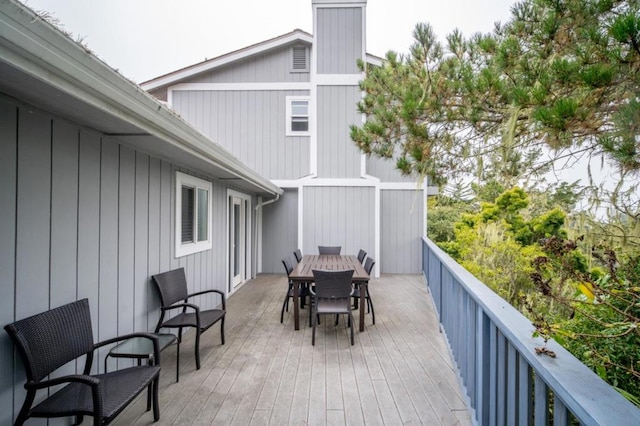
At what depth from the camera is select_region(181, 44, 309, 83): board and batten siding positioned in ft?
25.4

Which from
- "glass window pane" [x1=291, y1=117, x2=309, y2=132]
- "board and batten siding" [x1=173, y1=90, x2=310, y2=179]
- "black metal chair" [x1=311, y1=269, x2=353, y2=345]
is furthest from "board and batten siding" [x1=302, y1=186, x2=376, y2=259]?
"black metal chair" [x1=311, y1=269, x2=353, y2=345]

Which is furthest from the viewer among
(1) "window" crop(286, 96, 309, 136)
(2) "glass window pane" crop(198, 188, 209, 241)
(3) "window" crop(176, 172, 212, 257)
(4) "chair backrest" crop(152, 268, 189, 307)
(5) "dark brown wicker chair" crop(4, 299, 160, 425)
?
(1) "window" crop(286, 96, 309, 136)

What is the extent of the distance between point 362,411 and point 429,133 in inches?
91.7

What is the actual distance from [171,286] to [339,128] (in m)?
5.46

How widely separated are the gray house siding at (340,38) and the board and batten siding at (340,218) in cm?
302

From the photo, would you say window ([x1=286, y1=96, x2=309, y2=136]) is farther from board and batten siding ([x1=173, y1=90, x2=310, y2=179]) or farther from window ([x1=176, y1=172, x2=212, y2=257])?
window ([x1=176, y1=172, x2=212, y2=257])

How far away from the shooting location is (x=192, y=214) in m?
4.05

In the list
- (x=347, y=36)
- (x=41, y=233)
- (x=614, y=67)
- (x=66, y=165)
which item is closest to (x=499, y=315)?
(x=614, y=67)

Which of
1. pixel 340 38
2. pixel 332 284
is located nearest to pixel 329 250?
pixel 332 284

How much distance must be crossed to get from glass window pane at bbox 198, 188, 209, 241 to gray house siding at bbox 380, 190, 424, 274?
4557 millimetres

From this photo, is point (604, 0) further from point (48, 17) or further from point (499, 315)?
point (48, 17)

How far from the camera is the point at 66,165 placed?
2.04 meters

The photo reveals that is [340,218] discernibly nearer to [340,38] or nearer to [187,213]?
[187,213]

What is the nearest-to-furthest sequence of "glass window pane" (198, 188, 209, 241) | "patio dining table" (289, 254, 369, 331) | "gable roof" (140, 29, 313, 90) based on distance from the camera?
1. "patio dining table" (289, 254, 369, 331)
2. "glass window pane" (198, 188, 209, 241)
3. "gable roof" (140, 29, 313, 90)
